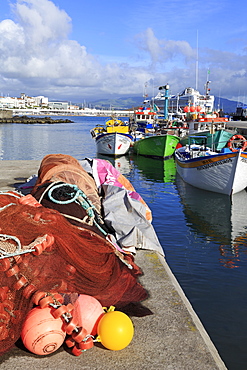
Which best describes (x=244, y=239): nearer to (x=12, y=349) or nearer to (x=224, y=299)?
(x=224, y=299)

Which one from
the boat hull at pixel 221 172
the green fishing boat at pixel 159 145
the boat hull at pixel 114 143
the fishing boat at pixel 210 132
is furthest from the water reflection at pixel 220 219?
the boat hull at pixel 114 143

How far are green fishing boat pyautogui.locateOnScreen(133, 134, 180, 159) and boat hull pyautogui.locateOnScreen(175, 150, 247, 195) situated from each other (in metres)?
13.3

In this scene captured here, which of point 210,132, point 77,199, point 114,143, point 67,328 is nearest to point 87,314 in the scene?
point 67,328

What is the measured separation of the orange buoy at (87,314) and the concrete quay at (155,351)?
0.62 feet

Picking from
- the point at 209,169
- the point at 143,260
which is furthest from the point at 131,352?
the point at 209,169

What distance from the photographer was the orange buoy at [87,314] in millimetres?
3127

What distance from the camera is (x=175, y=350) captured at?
3088 mm

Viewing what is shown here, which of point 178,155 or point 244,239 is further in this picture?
point 178,155

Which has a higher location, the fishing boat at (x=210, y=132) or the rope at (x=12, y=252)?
the fishing boat at (x=210, y=132)

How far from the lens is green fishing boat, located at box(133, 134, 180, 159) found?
29.0 metres

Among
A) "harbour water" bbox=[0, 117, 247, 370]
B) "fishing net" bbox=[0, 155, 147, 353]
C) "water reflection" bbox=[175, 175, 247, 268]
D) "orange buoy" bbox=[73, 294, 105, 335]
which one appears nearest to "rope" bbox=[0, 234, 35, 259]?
"fishing net" bbox=[0, 155, 147, 353]

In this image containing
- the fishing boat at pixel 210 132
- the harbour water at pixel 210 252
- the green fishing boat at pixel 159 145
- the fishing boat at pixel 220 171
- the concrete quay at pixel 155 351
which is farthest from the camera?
the green fishing boat at pixel 159 145

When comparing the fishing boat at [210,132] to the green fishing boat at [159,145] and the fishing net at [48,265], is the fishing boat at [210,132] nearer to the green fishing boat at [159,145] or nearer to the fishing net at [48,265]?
the green fishing boat at [159,145]

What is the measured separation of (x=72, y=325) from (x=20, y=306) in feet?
1.73
